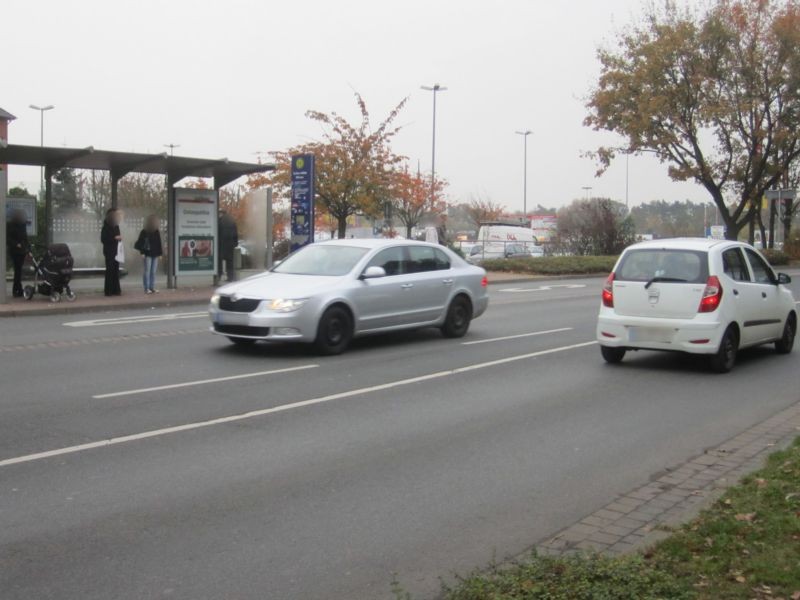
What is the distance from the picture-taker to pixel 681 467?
691 centimetres

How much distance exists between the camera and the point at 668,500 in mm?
6004

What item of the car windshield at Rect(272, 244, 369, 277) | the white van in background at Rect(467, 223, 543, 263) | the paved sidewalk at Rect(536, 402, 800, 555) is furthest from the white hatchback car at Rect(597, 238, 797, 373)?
the white van in background at Rect(467, 223, 543, 263)

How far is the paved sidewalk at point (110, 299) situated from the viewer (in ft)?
59.5

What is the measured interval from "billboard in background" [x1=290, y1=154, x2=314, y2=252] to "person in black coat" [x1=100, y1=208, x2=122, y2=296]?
5.89 meters

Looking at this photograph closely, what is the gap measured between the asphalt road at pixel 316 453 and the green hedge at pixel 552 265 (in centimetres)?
2304

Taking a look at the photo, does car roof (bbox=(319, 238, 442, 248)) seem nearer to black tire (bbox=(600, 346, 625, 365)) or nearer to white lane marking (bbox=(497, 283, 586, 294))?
black tire (bbox=(600, 346, 625, 365))

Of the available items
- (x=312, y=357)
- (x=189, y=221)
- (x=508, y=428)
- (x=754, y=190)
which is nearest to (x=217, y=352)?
(x=312, y=357)

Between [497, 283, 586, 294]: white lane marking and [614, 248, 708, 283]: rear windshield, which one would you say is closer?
[614, 248, 708, 283]: rear windshield

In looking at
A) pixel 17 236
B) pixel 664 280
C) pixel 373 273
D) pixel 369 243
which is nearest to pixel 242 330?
pixel 373 273

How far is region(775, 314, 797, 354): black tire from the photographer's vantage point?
1315 centimetres

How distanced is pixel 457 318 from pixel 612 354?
10.6 feet

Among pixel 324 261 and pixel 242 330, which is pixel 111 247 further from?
pixel 242 330

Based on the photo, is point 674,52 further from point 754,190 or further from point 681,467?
point 681,467

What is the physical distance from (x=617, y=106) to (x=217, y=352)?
3304cm
